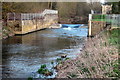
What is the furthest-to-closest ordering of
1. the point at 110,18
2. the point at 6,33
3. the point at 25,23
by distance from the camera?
the point at 25,23 → the point at 6,33 → the point at 110,18

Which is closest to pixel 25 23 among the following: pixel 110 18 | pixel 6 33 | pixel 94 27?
pixel 6 33

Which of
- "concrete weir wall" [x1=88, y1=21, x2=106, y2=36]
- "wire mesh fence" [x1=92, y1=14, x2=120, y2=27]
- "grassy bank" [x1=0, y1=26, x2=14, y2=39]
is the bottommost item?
"grassy bank" [x1=0, y1=26, x2=14, y2=39]

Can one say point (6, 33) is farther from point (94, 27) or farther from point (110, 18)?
point (110, 18)

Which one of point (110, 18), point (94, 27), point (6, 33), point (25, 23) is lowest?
point (6, 33)

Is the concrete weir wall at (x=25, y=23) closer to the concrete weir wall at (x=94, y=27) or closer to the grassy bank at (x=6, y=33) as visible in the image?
the grassy bank at (x=6, y=33)

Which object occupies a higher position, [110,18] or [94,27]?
[110,18]

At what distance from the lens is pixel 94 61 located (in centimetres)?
938

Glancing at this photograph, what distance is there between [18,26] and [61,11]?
32.3 meters

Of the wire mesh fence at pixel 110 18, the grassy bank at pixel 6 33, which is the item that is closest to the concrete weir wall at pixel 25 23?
the grassy bank at pixel 6 33

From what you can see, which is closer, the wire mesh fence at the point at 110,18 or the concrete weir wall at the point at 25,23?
the wire mesh fence at the point at 110,18

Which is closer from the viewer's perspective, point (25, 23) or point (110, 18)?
point (110, 18)

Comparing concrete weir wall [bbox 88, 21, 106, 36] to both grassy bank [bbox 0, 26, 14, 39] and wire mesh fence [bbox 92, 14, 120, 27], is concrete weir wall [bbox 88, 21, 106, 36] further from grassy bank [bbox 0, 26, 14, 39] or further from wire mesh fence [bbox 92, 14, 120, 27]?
grassy bank [bbox 0, 26, 14, 39]

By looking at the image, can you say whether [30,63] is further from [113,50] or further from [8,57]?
[113,50]

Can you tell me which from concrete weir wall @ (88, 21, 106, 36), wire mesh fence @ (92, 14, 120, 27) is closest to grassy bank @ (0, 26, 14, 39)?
concrete weir wall @ (88, 21, 106, 36)
